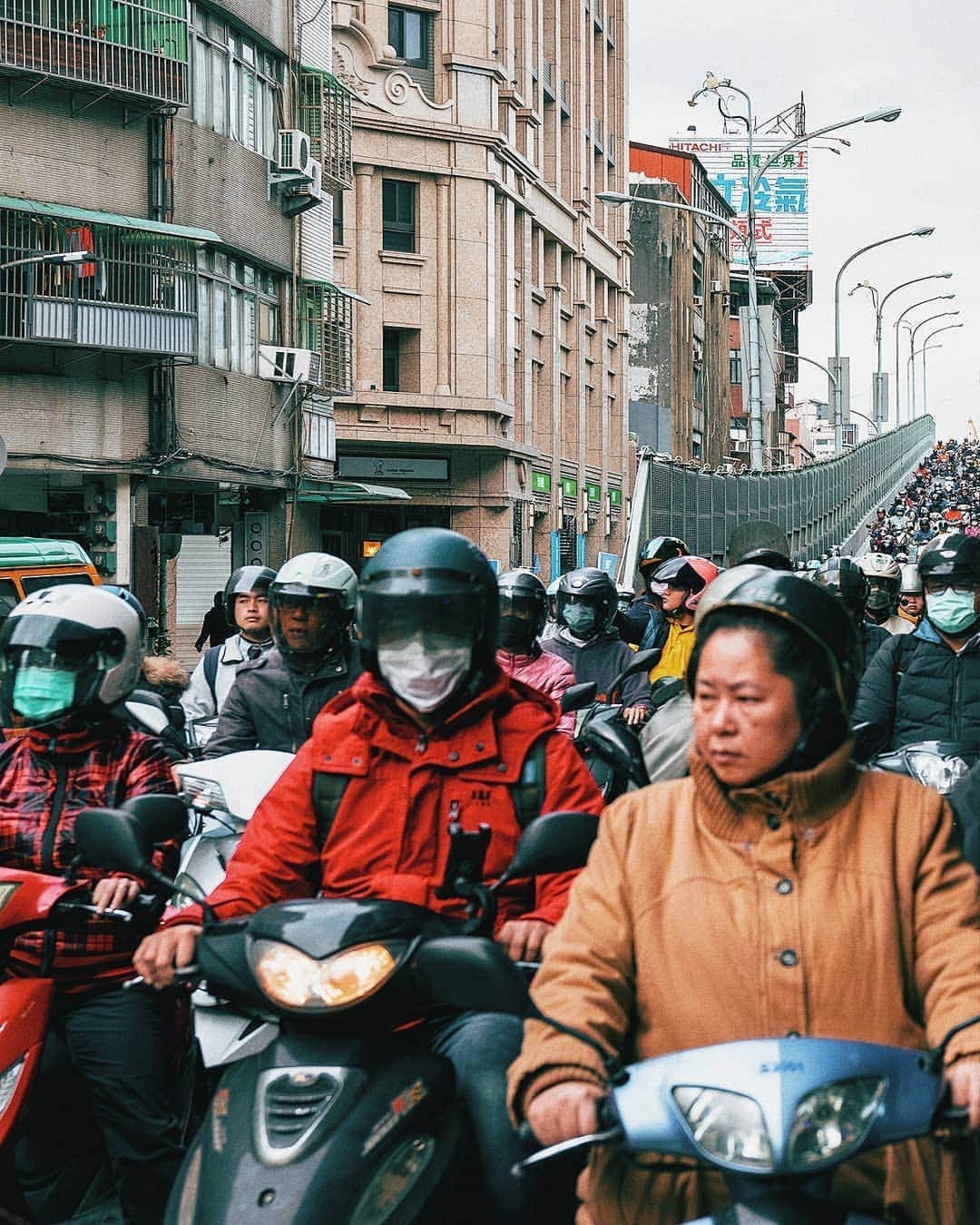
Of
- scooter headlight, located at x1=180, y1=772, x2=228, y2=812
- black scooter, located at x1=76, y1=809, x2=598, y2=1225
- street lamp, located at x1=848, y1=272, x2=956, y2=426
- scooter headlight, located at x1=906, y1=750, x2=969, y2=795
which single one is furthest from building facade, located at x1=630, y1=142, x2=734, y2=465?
black scooter, located at x1=76, y1=809, x2=598, y2=1225

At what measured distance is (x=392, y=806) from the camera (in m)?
3.39

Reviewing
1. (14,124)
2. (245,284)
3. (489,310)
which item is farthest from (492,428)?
(14,124)

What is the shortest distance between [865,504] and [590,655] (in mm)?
48620

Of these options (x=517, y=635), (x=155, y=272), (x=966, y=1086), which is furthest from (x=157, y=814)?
(x=155, y=272)

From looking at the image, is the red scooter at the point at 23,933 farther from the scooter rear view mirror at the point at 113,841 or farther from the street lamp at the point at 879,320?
the street lamp at the point at 879,320

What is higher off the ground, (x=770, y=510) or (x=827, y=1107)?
(x=770, y=510)

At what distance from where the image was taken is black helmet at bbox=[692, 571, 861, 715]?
273cm

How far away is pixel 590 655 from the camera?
948 cm

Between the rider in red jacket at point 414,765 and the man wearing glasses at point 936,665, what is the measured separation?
410 cm

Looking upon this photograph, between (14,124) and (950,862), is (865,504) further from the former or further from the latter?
(950,862)

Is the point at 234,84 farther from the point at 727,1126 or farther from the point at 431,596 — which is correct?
the point at 727,1126

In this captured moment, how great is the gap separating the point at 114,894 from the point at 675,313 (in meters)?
69.3

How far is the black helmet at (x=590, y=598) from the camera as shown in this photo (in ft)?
30.8

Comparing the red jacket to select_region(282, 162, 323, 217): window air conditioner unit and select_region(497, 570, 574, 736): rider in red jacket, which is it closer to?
select_region(497, 570, 574, 736): rider in red jacket
